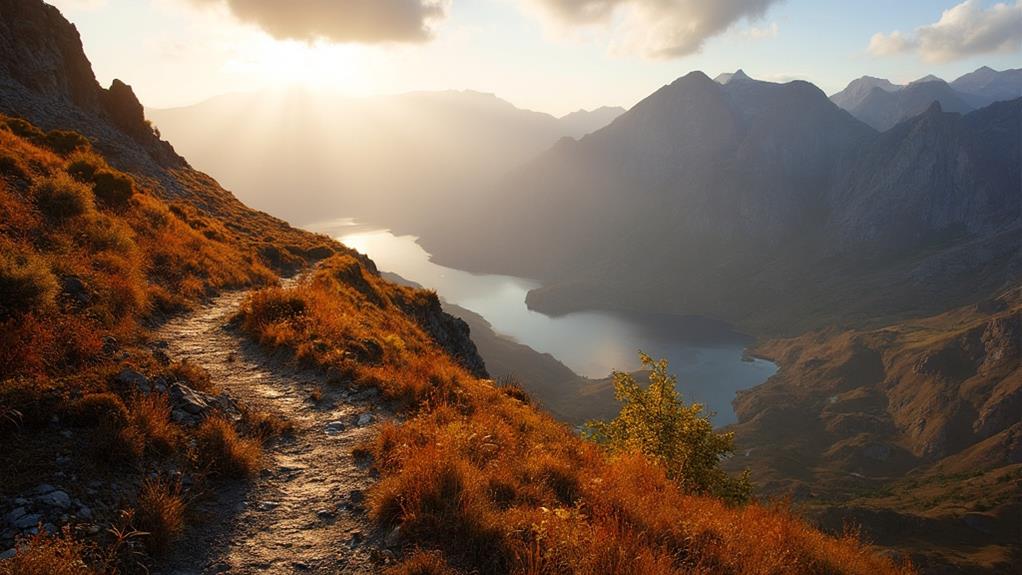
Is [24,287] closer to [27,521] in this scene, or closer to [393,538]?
[27,521]

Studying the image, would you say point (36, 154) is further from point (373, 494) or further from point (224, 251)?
point (373, 494)

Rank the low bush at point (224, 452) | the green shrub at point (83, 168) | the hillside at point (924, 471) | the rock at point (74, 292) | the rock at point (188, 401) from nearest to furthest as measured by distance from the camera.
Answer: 1. the low bush at point (224, 452)
2. the rock at point (188, 401)
3. the rock at point (74, 292)
4. the green shrub at point (83, 168)
5. the hillside at point (924, 471)

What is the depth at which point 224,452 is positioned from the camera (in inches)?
320

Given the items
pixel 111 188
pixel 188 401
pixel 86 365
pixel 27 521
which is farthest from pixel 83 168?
pixel 27 521

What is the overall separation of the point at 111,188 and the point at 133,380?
61.1 ft

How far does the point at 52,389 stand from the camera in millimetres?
7480

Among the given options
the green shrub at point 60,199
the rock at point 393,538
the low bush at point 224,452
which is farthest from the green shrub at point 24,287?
the rock at point 393,538

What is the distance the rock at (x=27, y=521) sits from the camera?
5.45 metres

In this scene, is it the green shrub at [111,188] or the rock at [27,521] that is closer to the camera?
the rock at [27,521]

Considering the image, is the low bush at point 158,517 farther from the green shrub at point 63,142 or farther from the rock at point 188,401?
the green shrub at point 63,142

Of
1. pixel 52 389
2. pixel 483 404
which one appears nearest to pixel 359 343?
pixel 483 404

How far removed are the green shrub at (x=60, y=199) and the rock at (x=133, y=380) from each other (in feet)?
32.8

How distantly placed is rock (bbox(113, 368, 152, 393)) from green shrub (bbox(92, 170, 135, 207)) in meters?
16.8

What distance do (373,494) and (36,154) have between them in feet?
74.6
